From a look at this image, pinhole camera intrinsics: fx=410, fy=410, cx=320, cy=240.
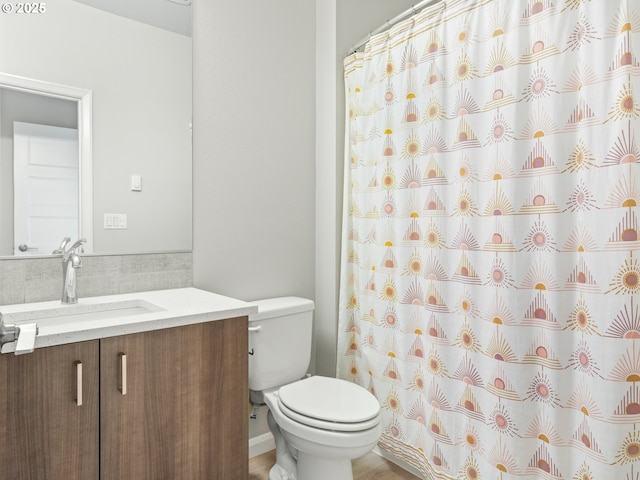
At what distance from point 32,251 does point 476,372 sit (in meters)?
1.71

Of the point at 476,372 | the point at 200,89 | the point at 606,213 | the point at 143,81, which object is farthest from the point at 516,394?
the point at 143,81

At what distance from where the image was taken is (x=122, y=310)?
158cm

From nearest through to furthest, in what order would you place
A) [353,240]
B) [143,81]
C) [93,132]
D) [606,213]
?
1. [606,213]
2. [93,132]
3. [143,81]
4. [353,240]

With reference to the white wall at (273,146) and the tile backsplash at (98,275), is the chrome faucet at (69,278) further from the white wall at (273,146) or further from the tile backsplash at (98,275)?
the white wall at (273,146)

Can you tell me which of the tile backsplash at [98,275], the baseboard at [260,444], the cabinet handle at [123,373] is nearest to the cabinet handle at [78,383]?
the cabinet handle at [123,373]

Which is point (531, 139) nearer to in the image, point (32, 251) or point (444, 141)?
point (444, 141)

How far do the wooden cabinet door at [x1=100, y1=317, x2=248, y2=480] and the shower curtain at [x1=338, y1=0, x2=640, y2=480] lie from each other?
2.54 ft

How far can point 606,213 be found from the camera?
117 centimetres

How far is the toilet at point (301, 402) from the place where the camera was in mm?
1510

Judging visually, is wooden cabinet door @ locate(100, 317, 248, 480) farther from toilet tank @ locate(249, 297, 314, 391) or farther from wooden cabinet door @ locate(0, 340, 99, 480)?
toilet tank @ locate(249, 297, 314, 391)

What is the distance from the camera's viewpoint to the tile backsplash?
4.87 ft

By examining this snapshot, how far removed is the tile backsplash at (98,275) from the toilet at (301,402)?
0.42m

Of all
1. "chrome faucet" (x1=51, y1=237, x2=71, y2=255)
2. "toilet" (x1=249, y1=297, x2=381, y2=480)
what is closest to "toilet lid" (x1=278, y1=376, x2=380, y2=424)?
"toilet" (x1=249, y1=297, x2=381, y2=480)

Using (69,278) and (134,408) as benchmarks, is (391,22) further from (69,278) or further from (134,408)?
(134,408)
